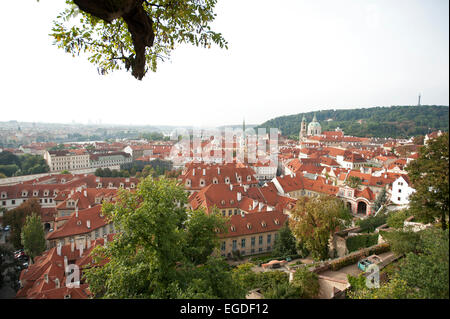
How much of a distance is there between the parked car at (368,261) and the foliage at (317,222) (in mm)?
3009

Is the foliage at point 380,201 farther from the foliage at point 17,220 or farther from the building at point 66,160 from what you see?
the building at point 66,160

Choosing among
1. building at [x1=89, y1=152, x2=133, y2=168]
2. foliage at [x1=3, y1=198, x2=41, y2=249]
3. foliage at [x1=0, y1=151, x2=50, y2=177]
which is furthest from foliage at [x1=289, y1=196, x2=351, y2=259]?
building at [x1=89, y1=152, x2=133, y2=168]

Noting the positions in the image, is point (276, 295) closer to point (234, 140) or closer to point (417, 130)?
point (234, 140)

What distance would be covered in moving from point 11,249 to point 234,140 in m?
64.4

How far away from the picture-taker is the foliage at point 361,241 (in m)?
18.3

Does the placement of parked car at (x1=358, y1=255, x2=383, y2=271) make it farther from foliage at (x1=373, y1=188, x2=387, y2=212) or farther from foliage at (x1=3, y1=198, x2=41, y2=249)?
foliage at (x1=3, y1=198, x2=41, y2=249)

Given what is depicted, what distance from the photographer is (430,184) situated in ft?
23.9

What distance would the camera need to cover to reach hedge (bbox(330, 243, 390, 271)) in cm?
1399

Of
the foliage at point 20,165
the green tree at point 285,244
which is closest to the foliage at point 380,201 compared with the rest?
the green tree at point 285,244

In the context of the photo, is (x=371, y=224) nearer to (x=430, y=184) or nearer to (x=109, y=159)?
(x=430, y=184)

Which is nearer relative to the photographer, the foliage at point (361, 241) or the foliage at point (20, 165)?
the foliage at point (361, 241)
